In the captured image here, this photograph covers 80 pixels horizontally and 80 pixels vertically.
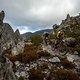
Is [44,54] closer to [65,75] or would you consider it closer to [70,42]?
[65,75]

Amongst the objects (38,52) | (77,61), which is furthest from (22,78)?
(77,61)

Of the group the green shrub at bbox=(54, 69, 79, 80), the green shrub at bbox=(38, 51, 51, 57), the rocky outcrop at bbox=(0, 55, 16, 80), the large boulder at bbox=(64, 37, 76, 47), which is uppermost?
the large boulder at bbox=(64, 37, 76, 47)

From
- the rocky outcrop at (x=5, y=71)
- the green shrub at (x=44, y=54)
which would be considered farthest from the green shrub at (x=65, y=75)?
the rocky outcrop at (x=5, y=71)

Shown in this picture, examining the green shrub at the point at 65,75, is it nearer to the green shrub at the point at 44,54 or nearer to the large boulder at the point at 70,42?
the green shrub at the point at 44,54

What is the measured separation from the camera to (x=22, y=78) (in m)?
26.2

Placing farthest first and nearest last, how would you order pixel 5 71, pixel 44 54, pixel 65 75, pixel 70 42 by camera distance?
1. pixel 70 42
2. pixel 44 54
3. pixel 65 75
4. pixel 5 71

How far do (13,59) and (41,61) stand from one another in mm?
3498

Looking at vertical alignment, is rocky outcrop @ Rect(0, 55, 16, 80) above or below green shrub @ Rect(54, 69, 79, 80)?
above

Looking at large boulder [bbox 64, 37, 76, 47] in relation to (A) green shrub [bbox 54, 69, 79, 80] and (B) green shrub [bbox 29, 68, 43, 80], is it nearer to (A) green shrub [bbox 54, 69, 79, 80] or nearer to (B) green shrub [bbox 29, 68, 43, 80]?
(A) green shrub [bbox 54, 69, 79, 80]

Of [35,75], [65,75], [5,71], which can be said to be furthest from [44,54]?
[5,71]

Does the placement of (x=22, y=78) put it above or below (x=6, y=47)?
below

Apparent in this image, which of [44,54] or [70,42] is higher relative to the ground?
[70,42]

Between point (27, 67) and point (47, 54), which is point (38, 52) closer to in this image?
point (47, 54)

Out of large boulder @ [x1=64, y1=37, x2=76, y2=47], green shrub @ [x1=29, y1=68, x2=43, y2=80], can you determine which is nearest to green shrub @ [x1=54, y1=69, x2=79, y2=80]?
green shrub @ [x1=29, y1=68, x2=43, y2=80]
